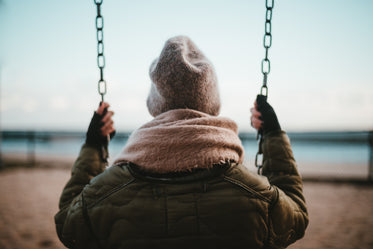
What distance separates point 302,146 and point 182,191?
59.4 feet

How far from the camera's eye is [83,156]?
1.26 meters

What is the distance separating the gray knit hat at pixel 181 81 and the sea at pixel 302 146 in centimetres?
593

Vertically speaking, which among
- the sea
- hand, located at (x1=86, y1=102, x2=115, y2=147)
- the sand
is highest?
hand, located at (x1=86, y1=102, x2=115, y2=147)

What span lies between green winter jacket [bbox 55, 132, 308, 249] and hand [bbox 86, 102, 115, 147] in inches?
15.4

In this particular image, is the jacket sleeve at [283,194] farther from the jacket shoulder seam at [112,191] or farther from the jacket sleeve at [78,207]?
the jacket sleeve at [78,207]

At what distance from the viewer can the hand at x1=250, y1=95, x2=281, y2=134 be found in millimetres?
1298

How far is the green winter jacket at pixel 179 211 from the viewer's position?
895 millimetres

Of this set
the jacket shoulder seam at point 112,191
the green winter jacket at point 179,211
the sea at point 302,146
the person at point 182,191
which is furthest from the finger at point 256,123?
the sea at point 302,146

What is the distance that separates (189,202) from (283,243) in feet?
1.46

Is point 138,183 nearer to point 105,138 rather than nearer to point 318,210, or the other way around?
point 105,138

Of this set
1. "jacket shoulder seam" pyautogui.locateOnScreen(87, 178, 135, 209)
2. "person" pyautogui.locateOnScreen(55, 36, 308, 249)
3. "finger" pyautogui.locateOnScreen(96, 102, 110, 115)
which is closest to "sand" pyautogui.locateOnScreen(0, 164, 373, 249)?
"finger" pyautogui.locateOnScreen(96, 102, 110, 115)

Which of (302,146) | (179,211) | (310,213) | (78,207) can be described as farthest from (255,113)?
(302,146)

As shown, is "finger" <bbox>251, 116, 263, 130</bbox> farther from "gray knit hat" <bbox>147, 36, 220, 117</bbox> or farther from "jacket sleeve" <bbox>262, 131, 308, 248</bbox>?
"gray knit hat" <bbox>147, 36, 220, 117</bbox>

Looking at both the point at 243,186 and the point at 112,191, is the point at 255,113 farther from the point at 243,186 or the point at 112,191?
the point at 112,191
